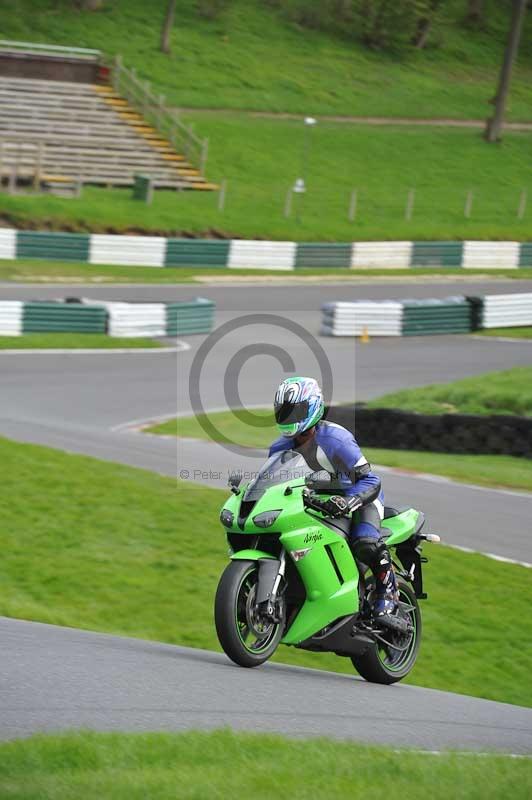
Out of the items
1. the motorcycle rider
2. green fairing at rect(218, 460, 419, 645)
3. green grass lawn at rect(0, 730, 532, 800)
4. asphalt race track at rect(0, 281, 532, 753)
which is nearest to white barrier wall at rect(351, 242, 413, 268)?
asphalt race track at rect(0, 281, 532, 753)

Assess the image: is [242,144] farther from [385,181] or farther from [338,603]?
[338,603]

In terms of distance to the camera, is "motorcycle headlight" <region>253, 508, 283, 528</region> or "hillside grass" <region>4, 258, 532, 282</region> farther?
"hillside grass" <region>4, 258, 532, 282</region>

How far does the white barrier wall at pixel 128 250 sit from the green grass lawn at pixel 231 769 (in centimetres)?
3040

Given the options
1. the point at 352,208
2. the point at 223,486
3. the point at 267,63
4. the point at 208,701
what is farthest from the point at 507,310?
the point at 267,63

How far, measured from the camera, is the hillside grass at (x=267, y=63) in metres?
54.5

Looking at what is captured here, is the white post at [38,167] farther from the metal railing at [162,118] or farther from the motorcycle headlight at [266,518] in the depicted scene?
the motorcycle headlight at [266,518]

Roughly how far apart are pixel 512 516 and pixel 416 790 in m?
9.33

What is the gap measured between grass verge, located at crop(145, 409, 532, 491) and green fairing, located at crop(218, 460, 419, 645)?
836 centimetres

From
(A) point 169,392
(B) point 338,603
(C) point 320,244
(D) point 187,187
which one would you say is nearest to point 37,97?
(D) point 187,187

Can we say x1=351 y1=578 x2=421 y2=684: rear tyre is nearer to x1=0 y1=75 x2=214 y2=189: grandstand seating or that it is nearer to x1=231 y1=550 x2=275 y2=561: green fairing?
x1=231 y1=550 x2=275 y2=561: green fairing

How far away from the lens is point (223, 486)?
1489 cm

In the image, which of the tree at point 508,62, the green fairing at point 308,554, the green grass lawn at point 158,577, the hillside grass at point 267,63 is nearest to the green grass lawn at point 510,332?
the green grass lawn at point 158,577

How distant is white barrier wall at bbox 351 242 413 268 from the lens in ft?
130

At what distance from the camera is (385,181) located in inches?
1980
